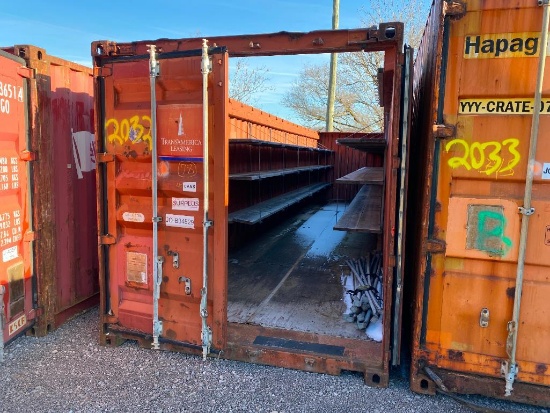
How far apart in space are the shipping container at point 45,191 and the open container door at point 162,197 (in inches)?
A: 31.2

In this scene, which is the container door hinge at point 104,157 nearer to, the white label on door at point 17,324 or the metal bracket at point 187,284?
the metal bracket at point 187,284

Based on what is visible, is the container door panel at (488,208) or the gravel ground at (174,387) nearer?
the container door panel at (488,208)

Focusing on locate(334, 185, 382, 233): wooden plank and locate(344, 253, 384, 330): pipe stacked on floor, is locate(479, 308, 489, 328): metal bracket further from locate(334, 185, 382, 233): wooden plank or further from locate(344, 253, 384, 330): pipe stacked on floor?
locate(334, 185, 382, 233): wooden plank

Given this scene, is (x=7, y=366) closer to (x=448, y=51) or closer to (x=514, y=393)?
(x=514, y=393)

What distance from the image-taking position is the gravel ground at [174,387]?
3.09 metres

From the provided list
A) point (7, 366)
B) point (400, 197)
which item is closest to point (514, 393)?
point (400, 197)

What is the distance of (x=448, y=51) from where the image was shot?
9.50 ft

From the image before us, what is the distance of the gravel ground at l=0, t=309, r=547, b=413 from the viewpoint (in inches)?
122

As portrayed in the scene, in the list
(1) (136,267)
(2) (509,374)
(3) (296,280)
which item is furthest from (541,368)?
(1) (136,267)

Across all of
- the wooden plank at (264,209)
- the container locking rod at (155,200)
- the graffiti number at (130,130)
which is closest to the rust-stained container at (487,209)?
the container locking rod at (155,200)

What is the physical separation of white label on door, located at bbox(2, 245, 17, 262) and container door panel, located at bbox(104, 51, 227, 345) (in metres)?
0.94

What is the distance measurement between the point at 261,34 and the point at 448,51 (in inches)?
A: 60.1

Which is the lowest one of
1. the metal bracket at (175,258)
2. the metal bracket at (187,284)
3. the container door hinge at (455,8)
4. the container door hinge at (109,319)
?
the container door hinge at (109,319)

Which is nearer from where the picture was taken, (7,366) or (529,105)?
(529,105)
